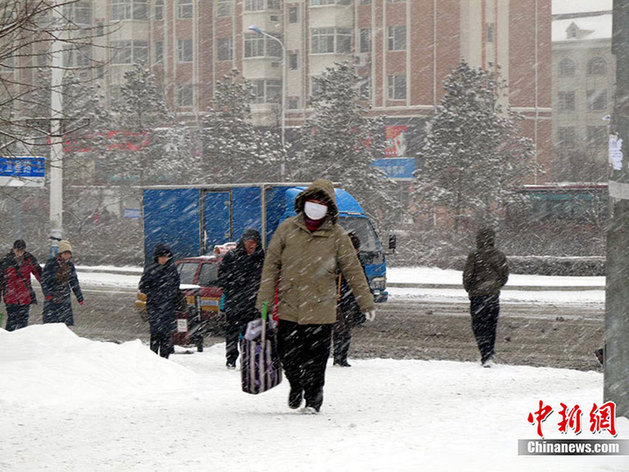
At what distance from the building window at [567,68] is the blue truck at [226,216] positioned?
79.2 m

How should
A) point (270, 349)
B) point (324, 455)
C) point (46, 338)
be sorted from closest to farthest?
point (324, 455) < point (270, 349) < point (46, 338)

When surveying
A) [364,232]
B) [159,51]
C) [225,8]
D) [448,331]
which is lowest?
[448,331]

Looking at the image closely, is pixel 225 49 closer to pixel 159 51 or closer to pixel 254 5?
pixel 254 5

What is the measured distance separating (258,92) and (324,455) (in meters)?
63.8

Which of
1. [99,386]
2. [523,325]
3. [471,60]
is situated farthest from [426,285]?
[471,60]

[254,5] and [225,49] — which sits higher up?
[254,5]

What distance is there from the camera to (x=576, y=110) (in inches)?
3701

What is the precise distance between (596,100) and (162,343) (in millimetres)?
86008

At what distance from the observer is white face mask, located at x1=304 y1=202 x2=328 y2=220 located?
26.5ft

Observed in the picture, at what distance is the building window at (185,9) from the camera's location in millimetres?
72500

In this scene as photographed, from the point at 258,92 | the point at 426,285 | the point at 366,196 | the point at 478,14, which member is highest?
the point at 478,14

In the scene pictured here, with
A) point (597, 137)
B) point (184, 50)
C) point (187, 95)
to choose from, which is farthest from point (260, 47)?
point (597, 137)

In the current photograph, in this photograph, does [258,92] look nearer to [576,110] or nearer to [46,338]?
[576,110]

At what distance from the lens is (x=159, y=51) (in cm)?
7425
